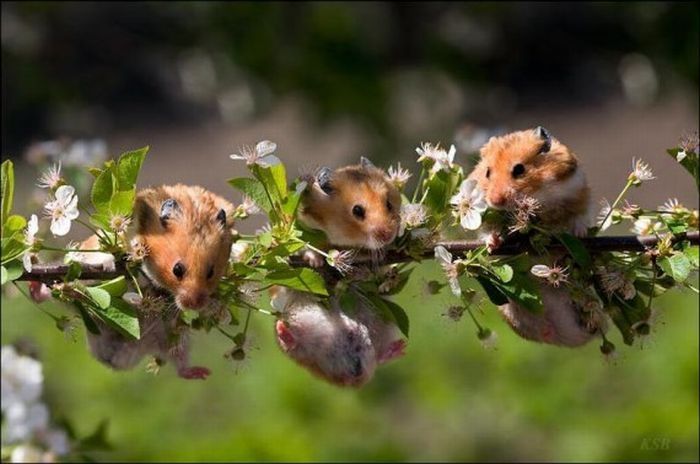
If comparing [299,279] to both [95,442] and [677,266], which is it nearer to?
[677,266]

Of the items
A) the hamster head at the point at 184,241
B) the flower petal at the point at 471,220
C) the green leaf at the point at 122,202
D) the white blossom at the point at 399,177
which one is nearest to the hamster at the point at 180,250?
the hamster head at the point at 184,241

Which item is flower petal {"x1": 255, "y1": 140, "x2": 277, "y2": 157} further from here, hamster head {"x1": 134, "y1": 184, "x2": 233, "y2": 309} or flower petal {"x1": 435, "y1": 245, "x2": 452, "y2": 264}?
flower petal {"x1": 435, "y1": 245, "x2": 452, "y2": 264}

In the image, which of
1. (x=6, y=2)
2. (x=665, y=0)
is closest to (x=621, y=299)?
(x=665, y=0)

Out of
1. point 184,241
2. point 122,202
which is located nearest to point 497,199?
point 184,241

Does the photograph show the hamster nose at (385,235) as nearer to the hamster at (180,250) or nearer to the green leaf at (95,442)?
the hamster at (180,250)

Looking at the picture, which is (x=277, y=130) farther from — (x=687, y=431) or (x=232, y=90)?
(x=687, y=431)

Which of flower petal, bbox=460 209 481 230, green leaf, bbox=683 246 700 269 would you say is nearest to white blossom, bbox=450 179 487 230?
flower petal, bbox=460 209 481 230

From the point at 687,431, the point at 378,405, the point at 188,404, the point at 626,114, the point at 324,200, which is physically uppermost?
the point at 626,114
